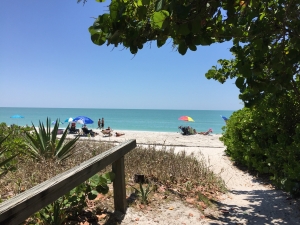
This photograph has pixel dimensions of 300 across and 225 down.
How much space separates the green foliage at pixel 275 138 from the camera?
4.85 meters

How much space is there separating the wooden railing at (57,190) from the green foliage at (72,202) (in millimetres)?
258

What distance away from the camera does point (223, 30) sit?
295 cm

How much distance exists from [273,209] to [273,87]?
2.59 meters

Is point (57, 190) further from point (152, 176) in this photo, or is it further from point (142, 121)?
point (142, 121)

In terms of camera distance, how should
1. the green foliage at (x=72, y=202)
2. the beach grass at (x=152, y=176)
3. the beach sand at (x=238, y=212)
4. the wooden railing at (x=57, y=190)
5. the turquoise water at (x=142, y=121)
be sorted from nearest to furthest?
the wooden railing at (x=57, y=190)
the green foliage at (x=72, y=202)
the beach sand at (x=238, y=212)
the beach grass at (x=152, y=176)
the turquoise water at (x=142, y=121)

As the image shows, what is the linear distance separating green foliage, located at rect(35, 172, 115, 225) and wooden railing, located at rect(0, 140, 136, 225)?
26 cm

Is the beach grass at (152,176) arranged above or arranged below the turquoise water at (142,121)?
above

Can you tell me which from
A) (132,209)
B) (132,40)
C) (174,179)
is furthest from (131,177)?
(132,40)

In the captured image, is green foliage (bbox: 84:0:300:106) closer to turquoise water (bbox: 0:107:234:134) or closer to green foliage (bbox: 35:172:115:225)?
green foliage (bbox: 35:172:115:225)

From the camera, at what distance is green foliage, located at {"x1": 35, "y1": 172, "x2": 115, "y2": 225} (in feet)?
9.35

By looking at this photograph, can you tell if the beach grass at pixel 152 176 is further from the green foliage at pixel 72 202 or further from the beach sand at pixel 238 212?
the green foliage at pixel 72 202

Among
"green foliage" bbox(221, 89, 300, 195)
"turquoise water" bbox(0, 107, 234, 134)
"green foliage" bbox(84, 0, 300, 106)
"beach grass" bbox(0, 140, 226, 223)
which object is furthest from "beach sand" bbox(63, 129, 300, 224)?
"turquoise water" bbox(0, 107, 234, 134)

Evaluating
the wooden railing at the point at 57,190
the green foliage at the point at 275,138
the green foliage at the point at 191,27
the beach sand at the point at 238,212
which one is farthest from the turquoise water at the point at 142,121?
the green foliage at the point at 191,27

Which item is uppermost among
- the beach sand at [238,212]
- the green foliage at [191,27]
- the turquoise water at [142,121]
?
the green foliage at [191,27]
